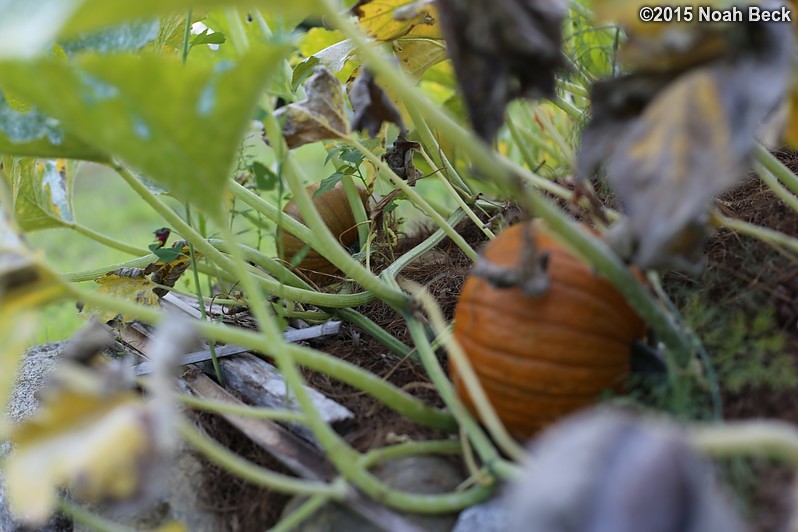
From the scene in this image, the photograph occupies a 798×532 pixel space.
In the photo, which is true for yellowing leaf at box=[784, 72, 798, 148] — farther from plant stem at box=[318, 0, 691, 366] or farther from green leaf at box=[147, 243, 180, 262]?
green leaf at box=[147, 243, 180, 262]

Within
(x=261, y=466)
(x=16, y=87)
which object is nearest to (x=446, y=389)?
(x=261, y=466)

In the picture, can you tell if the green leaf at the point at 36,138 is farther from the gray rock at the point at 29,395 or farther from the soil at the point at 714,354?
the gray rock at the point at 29,395

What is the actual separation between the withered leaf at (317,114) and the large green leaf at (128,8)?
32cm

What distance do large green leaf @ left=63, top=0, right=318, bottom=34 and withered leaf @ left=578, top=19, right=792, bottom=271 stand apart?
310 millimetres

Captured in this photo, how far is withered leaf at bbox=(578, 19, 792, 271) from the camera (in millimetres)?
588

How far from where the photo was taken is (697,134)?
60cm

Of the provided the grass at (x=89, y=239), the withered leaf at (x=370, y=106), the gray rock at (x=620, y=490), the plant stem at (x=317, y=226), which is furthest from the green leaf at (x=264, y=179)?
the grass at (x=89, y=239)

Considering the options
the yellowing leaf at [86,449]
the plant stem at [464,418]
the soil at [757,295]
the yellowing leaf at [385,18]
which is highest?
the yellowing leaf at [385,18]

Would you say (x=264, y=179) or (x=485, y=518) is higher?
(x=264, y=179)

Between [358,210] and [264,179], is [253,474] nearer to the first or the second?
[264,179]

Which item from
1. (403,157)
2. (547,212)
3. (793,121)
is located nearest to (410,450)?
(547,212)

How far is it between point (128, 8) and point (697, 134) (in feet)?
1.51

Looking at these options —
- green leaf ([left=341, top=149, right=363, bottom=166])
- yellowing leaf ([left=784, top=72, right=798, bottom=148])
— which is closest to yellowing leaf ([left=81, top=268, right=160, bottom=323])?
green leaf ([left=341, top=149, right=363, bottom=166])

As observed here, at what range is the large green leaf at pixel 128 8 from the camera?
546 mm
